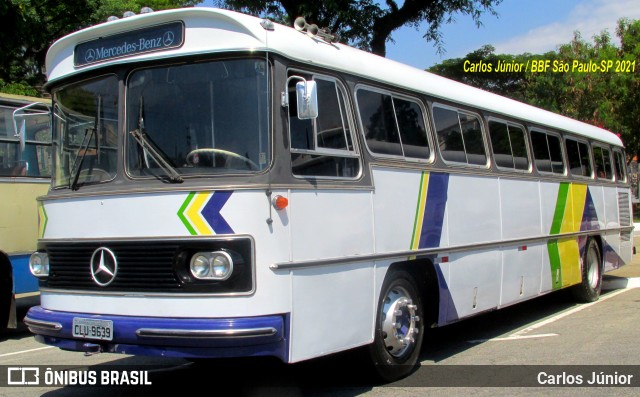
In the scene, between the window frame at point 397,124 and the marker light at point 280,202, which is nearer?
the marker light at point 280,202

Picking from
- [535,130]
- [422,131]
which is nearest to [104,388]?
[422,131]

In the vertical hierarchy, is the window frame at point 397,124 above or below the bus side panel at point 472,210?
above

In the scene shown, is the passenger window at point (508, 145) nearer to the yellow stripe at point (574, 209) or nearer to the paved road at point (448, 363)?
the yellow stripe at point (574, 209)

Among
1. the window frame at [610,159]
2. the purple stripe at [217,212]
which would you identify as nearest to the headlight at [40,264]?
the purple stripe at [217,212]

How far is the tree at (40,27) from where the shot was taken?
16.5 metres

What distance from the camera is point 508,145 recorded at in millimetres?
9172

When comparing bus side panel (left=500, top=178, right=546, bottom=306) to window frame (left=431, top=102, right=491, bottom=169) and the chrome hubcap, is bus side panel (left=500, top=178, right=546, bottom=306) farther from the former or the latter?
the chrome hubcap

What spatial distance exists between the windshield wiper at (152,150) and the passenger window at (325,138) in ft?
2.95

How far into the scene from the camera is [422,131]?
7297mm

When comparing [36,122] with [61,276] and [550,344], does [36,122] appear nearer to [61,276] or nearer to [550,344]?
[61,276]

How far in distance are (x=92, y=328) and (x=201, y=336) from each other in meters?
1.06

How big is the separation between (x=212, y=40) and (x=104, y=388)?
340cm

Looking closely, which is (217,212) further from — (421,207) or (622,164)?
(622,164)

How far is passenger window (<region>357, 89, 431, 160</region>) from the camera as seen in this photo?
638 cm
